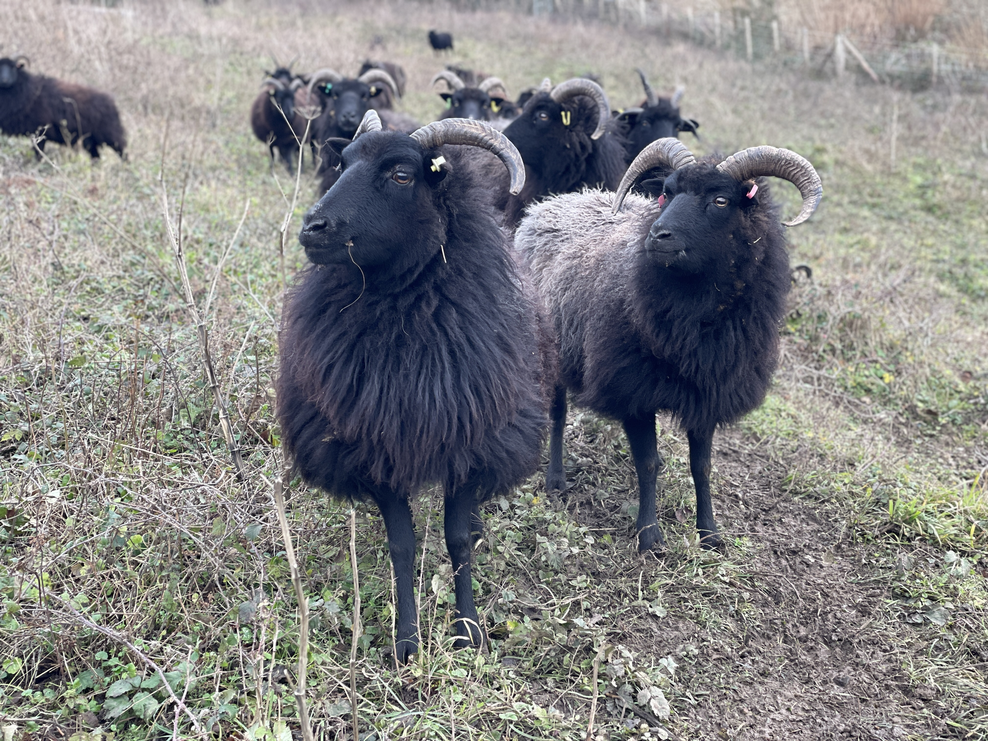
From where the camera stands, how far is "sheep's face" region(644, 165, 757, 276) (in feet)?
12.2

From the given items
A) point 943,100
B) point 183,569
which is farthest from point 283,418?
point 943,100

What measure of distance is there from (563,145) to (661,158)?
2.75m

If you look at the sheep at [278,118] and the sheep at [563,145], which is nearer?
the sheep at [563,145]

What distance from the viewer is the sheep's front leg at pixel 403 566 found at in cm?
317

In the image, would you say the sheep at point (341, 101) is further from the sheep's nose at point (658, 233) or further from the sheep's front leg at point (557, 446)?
the sheep's nose at point (658, 233)

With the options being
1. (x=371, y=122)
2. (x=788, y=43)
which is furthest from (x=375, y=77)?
(x=788, y=43)

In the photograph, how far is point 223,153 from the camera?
10336 mm

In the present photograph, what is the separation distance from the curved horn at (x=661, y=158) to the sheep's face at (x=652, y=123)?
3.69m

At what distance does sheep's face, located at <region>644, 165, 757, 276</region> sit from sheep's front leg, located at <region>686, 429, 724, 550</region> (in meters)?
0.96

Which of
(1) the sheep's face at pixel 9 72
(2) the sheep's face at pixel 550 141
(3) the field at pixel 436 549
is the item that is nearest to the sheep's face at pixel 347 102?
(3) the field at pixel 436 549

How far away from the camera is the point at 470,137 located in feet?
10.9

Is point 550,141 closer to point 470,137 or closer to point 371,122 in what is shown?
point 371,122

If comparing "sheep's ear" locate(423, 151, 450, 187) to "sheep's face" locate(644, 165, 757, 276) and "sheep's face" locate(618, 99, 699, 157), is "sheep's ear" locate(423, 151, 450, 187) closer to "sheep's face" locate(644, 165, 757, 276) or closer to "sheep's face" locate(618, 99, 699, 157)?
"sheep's face" locate(644, 165, 757, 276)

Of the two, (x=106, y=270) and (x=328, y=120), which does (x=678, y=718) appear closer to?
(x=106, y=270)
